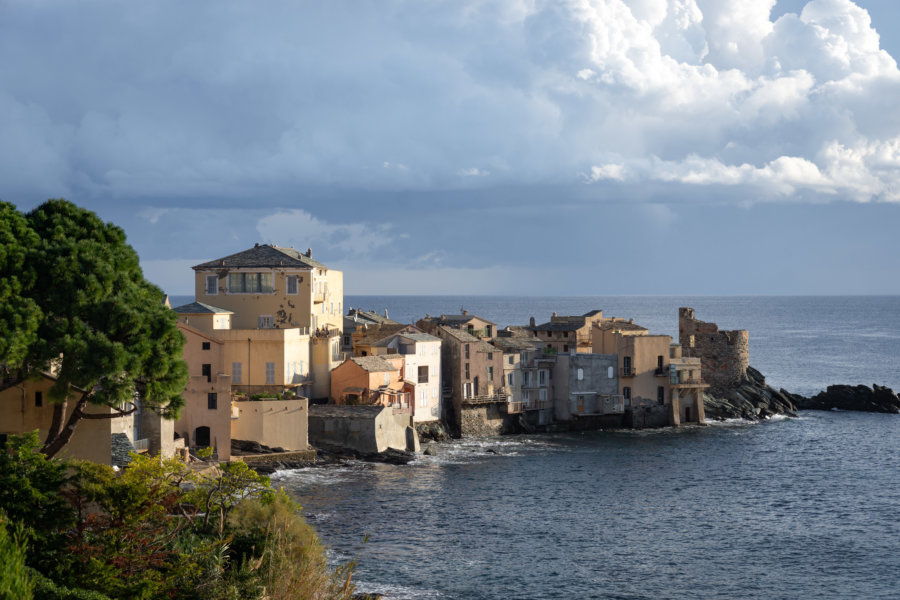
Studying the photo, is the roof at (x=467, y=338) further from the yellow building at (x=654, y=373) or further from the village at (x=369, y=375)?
the yellow building at (x=654, y=373)

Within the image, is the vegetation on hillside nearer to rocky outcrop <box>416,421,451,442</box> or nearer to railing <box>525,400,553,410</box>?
rocky outcrop <box>416,421,451,442</box>

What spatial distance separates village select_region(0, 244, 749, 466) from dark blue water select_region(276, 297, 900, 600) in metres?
3.59

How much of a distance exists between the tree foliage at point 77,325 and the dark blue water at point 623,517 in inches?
394

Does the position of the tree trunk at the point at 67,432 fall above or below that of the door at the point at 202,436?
above

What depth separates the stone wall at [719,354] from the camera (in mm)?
98000

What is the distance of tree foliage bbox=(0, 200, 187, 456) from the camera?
33.3 metres

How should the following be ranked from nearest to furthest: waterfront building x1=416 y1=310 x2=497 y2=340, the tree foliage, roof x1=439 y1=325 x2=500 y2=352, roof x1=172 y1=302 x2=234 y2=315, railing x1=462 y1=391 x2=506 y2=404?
the tree foliage, roof x1=172 y1=302 x2=234 y2=315, railing x1=462 y1=391 x2=506 y2=404, roof x1=439 y1=325 x2=500 y2=352, waterfront building x1=416 y1=310 x2=497 y2=340

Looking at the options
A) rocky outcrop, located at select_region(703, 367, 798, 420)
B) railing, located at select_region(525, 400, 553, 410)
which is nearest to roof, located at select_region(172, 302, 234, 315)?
railing, located at select_region(525, 400, 553, 410)

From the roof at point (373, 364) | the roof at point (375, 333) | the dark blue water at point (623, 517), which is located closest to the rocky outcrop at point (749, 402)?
the dark blue water at point (623, 517)

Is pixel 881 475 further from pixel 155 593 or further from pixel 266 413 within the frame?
pixel 155 593

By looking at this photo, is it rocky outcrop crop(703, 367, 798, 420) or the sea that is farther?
rocky outcrop crop(703, 367, 798, 420)

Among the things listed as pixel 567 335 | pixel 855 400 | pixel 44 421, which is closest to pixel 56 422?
pixel 44 421

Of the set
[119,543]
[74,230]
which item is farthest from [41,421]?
[119,543]

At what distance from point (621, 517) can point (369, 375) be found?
79.4ft
